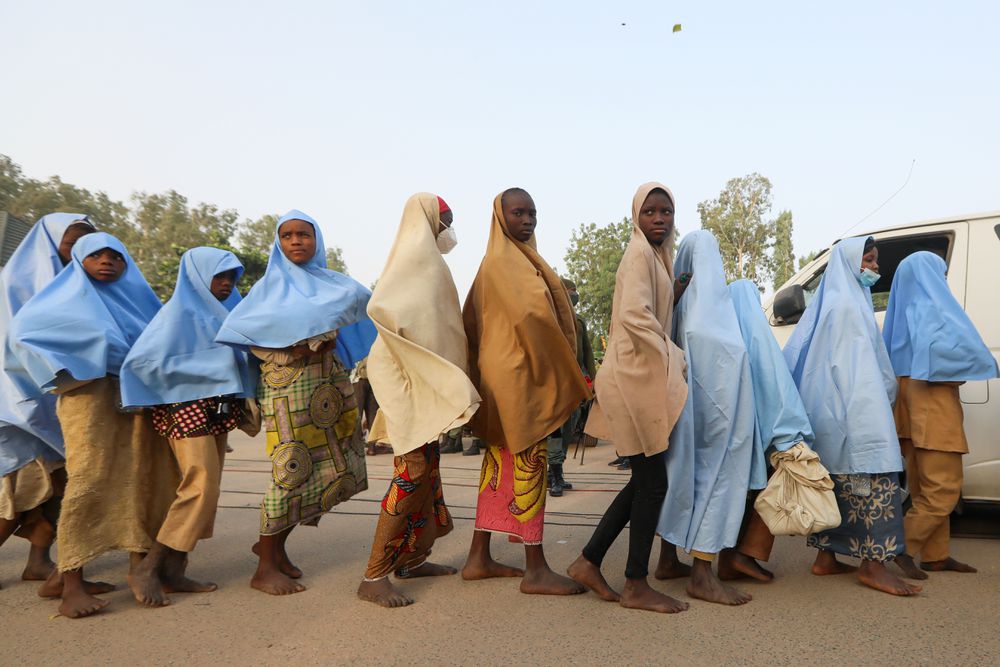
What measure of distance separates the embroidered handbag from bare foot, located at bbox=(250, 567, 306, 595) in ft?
7.94

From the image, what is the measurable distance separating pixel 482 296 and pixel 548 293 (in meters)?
0.39

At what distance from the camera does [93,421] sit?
3.53 m

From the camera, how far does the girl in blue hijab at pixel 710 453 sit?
3.35 metres

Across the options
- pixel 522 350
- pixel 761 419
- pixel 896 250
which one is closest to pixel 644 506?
pixel 761 419

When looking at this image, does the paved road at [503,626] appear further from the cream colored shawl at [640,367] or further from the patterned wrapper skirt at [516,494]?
the cream colored shawl at [640,367]

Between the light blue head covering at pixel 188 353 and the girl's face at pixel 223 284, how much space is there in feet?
0.18

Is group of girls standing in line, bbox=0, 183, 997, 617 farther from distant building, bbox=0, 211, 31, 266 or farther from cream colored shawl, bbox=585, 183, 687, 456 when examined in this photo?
distant building, bbox=0, 211, 31, 266

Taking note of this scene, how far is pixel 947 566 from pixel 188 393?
4.27 metres

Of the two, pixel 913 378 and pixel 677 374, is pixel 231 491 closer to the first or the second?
pixel 677 374

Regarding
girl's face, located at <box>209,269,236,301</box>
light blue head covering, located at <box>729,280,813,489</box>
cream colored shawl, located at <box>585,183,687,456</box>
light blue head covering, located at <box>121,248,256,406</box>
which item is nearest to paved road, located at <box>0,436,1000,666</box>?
light blue head covering, located at <box>729,280,813,489</box>

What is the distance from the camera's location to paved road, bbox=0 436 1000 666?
278 centimetres

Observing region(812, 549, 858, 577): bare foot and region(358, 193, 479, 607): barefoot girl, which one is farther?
region(812, 549, 858, 577): bare foot

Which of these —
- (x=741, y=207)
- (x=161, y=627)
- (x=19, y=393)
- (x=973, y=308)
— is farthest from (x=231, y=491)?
(x=741, y=207)

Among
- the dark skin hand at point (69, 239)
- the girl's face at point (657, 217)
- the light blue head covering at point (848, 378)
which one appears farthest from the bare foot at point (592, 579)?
the dark skin hand at point (69, 239)
